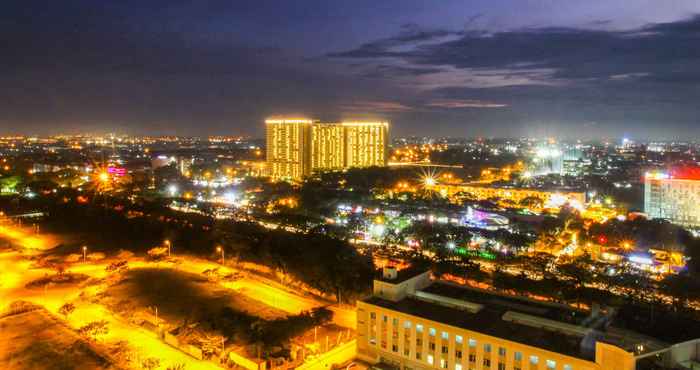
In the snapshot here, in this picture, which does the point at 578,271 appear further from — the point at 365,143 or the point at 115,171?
the point at 115,171

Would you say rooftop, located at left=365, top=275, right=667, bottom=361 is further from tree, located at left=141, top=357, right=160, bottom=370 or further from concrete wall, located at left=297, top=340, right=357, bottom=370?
tree, located at left=141, top=357, right=160, bottom=370

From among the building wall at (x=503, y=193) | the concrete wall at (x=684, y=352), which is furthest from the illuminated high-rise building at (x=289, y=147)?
the concrete wall at (x=684, y=352)

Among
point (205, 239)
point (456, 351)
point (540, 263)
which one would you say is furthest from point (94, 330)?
point (540, 263)

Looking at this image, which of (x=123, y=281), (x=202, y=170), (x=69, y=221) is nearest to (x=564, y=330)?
(x=123, y=281)

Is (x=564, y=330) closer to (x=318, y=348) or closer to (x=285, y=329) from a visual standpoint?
(x=318, y=348)

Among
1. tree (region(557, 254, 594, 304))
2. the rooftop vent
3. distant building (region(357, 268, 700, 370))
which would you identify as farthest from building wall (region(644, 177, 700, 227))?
the rooftop vent

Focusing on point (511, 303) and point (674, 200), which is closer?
point (511, 303)
